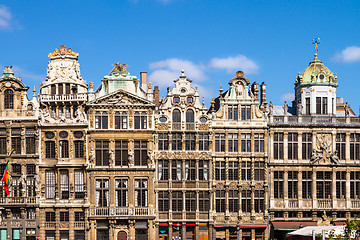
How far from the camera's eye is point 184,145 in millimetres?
57656

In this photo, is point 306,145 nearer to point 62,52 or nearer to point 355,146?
point 355,146

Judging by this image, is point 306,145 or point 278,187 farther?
point 306,145

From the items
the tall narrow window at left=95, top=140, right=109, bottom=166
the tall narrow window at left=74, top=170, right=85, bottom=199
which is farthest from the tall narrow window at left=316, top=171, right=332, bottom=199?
the tall narrow window at left=74, top=170, right=85, bottom=199

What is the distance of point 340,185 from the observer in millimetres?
58781

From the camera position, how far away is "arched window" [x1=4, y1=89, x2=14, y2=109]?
57.8 metres

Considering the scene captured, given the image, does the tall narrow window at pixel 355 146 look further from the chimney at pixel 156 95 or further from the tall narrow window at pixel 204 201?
the chimney at pixel 156 95

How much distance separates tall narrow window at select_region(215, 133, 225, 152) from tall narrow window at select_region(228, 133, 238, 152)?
57 cm

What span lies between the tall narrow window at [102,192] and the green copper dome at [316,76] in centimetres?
2123

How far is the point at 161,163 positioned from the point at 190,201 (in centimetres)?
443

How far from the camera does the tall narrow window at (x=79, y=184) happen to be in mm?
56938

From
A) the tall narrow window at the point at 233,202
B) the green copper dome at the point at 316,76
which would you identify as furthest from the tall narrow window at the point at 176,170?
the green copper dome at the point at 316,76

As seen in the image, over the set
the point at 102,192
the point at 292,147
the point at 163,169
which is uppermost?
the point at 292,147

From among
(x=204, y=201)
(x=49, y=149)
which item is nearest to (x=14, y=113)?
(x=49, y=149)

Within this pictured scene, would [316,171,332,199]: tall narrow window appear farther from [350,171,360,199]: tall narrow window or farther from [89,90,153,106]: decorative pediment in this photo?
[89,90,153,106]: decorative pediment
